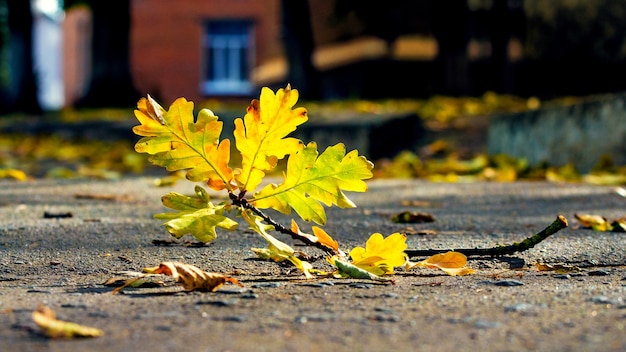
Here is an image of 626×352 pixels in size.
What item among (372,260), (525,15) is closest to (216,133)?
(372,260)

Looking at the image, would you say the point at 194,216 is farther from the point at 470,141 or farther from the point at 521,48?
the point at 521,48

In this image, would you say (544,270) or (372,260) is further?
(544,270)

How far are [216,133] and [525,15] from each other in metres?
12.0

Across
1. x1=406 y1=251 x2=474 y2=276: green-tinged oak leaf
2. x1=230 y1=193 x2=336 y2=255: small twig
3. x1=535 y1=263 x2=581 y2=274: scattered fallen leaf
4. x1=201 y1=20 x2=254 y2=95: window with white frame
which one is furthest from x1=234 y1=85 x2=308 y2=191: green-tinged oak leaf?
x1=201 y1=20 x2=254 y2=95: window with white frame

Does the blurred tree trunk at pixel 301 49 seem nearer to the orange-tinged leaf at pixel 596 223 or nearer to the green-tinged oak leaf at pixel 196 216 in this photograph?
the orange-tinged leaf at pixel 596 223

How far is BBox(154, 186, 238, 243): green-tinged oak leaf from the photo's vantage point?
1906 millimetres

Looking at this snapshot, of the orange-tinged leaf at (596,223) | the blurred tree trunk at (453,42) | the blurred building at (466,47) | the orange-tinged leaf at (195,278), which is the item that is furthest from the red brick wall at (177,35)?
the orange-tinged leaf at (195,278)

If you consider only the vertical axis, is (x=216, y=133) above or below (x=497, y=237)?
above

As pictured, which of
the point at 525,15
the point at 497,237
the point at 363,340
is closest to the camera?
the point at 363,340

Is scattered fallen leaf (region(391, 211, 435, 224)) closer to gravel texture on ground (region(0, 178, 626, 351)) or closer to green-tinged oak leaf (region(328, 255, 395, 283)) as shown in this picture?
gravel texture on ground (region(0, 178, 626, 351))

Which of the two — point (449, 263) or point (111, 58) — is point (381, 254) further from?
point (111, 58)

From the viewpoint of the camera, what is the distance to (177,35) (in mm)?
22609

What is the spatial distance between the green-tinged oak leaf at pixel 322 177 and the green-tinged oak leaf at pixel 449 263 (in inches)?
8.2

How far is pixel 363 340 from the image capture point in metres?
1.41
